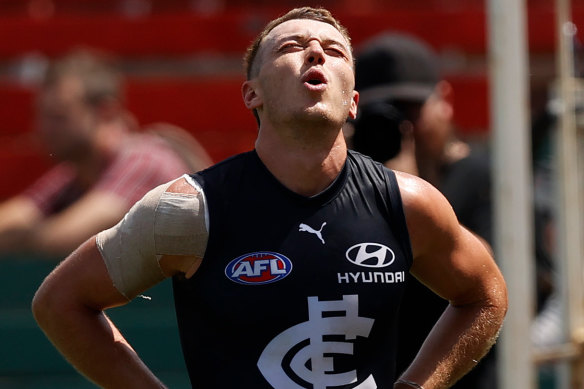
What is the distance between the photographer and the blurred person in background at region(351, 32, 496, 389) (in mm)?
3502

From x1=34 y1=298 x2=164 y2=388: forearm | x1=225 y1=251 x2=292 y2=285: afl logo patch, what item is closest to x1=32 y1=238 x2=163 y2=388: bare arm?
x1=34 y1=298 x2=164 y2=388: forearm

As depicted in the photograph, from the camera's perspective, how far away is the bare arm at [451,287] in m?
2.43

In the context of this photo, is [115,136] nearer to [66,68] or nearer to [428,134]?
[66,68]

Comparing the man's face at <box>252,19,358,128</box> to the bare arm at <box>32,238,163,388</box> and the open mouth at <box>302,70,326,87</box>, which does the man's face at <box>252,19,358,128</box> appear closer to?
the open mouth at <box>302,70,326,87</box>

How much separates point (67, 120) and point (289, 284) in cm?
374

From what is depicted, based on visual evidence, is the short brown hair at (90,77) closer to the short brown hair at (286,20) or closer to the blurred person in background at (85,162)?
the blurred person in background at (85,162)

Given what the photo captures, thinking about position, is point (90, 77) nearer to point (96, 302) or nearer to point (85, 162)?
point (85, 162)

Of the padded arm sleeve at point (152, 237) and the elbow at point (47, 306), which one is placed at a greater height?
the padded arm sleeve at point (152, 237)

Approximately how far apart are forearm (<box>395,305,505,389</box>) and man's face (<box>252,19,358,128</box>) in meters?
0.54

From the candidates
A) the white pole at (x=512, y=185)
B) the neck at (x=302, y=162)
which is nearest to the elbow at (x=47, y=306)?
the neck at (x=302, y=162)

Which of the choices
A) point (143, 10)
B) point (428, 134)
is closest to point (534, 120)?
point (428, 134)

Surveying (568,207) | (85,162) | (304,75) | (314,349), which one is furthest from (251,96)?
(85,162)

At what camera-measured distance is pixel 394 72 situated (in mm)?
3824

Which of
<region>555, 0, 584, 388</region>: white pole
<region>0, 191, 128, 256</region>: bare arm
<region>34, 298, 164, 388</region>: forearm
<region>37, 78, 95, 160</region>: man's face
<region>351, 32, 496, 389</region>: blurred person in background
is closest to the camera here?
<region>34, 298, 164, 388</region>: forearm
